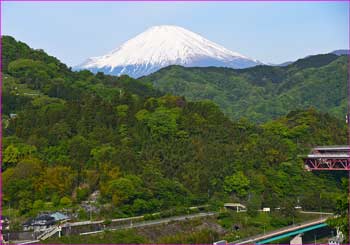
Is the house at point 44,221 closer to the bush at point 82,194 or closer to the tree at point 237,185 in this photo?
the bush at point 82,194

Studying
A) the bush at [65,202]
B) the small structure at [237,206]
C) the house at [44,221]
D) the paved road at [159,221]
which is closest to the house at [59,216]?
the house at [44,221]

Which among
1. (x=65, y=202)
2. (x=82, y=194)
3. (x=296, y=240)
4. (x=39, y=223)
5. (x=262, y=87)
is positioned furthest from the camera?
(x=262, y=87)

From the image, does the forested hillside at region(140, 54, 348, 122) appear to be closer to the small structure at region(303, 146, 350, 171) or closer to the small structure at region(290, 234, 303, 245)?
the small structure at region(303, 146, 350, 171)

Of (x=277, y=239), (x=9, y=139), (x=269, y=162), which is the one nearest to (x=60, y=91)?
(x=9, y=139)

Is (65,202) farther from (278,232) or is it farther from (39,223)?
(278,232)

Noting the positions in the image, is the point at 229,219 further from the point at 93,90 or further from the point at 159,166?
the point at 93,90

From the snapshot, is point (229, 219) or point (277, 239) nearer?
point (277, 239)

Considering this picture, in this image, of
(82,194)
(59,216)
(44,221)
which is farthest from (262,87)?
(44,221)

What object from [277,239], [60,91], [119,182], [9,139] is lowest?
[277,239]

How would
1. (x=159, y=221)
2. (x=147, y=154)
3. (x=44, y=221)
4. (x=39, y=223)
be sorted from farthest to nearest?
1. (x=147, y=154)
2. (x=159, y=221)
3. (x=44, y=221)
4. (x=39, y=223)
